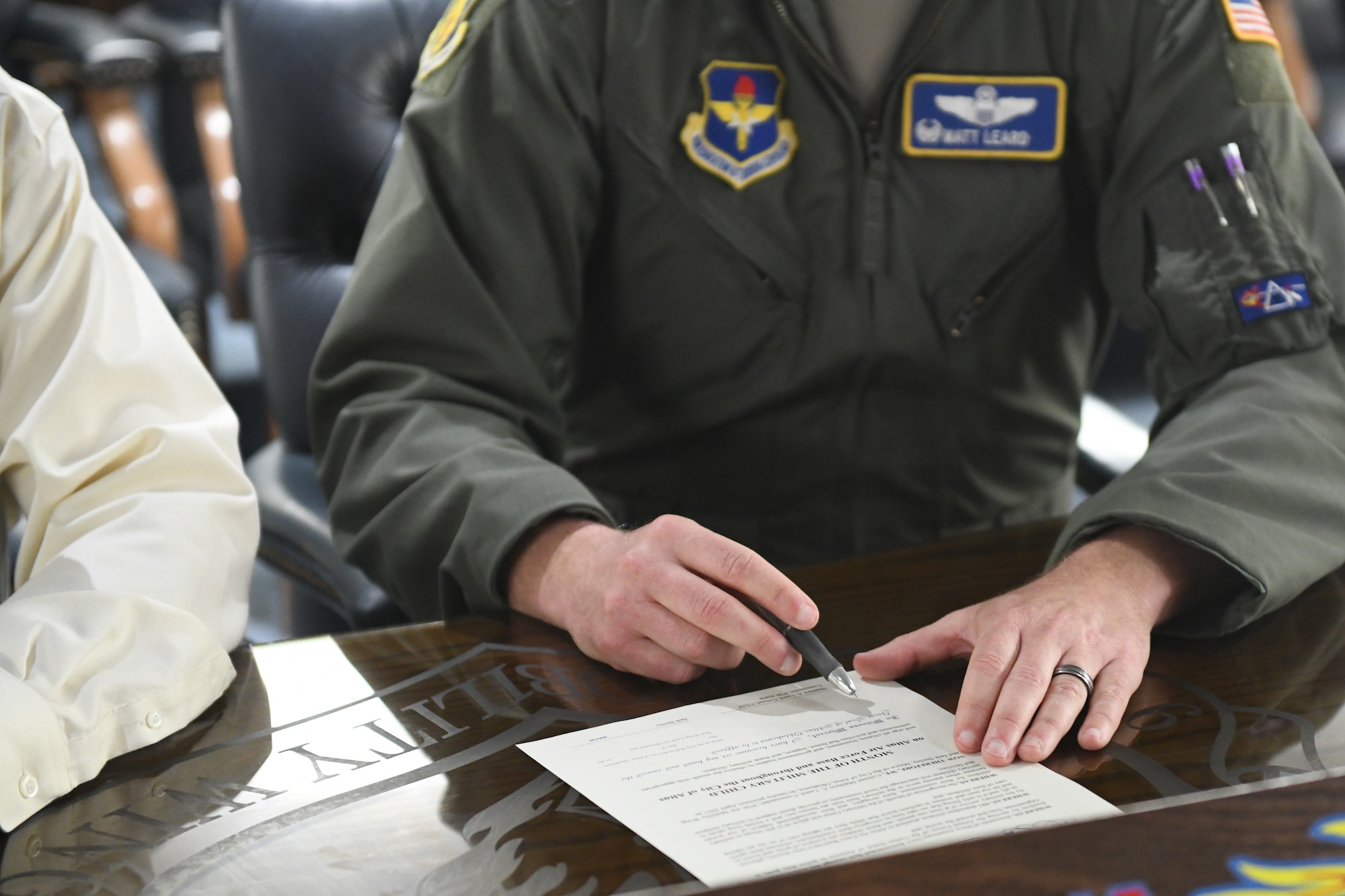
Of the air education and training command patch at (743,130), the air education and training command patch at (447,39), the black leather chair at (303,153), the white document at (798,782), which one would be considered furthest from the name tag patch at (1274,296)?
the black leather chair at (303,153)

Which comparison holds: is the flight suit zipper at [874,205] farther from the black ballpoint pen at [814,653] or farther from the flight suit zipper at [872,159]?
the black ballpoint pen at [814,653]

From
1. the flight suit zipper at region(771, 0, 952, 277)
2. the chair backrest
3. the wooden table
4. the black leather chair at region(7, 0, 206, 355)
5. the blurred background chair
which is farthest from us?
the black leather chair at region(7, 0, 206, 355)

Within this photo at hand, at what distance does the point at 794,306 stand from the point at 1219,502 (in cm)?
38

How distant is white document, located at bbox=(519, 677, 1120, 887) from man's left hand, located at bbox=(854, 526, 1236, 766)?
0.02 meters

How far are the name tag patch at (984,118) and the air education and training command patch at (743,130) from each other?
4.0 inches

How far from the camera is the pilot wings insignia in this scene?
1050mm

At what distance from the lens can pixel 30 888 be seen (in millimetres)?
528

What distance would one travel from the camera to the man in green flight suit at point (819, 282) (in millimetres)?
909

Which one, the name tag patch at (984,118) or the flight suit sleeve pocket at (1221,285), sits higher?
the name tag patch at (984,118)

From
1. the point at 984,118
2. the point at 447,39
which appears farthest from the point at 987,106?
the point at 447,39

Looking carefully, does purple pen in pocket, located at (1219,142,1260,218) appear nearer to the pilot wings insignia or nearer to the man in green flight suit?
the man in green flight suit

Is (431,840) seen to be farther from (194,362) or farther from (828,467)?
(828,467)

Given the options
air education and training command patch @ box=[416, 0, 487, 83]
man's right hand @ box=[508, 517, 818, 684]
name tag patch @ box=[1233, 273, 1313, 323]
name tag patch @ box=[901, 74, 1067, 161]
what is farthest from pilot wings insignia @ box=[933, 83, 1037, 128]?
man's right hand @ box=[508, 517, 818, 684]

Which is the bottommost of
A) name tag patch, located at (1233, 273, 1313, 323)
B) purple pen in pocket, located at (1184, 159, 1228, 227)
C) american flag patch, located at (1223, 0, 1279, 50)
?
name tag patch, located at (1233, 273, 1313, 323)
